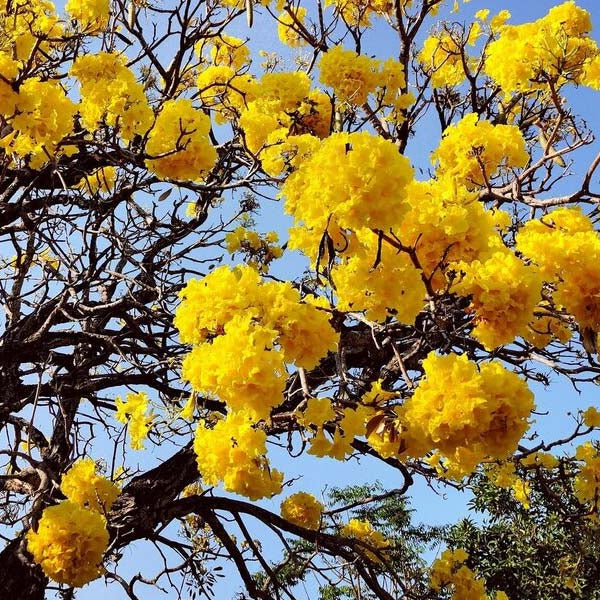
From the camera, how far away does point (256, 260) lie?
15.6ft

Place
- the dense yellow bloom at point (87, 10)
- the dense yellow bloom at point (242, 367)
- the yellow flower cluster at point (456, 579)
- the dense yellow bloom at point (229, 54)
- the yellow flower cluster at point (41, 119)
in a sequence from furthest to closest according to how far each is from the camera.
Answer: the dense yellow bloom at point (229, 54) → the yellow flower cluster at point (456, 579) → the dense yellow bloom at point (87, 10) → the yellow flower cluster at point (41, 119) → the dense yellow bloom at point (242, 367)

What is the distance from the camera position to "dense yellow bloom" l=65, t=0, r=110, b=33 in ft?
13.7

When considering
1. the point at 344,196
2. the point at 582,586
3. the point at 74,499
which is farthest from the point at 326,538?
the point at 582,586

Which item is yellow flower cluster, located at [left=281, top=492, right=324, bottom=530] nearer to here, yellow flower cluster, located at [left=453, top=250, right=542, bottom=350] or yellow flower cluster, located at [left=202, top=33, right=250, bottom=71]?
yellow flower cluster, located at [left=453, top=250, right=542, bottom=350]

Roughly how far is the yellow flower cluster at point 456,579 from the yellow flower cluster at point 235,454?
9.31 feet

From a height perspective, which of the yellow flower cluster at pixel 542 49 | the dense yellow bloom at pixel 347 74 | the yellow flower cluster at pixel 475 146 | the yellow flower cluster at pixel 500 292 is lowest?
the yellow flower cluster at pixel 500 292

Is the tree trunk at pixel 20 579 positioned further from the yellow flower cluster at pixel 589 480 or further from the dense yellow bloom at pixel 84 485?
the yellow flower cluster at pixel 589 480

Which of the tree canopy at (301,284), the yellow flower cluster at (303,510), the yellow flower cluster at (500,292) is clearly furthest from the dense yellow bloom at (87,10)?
the yellow flower cluster at (303,510)

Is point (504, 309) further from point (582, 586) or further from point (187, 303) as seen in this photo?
point (582, 586)

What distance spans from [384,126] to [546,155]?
1.94 m

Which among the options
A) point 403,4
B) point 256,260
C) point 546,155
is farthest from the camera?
point 403,4

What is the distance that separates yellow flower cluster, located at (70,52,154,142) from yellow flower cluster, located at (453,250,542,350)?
6.56ft

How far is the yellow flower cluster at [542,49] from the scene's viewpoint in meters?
3.71

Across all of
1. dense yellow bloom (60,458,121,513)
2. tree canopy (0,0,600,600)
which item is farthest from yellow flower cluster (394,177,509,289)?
dense yellow bloom (60,458,121,513)
